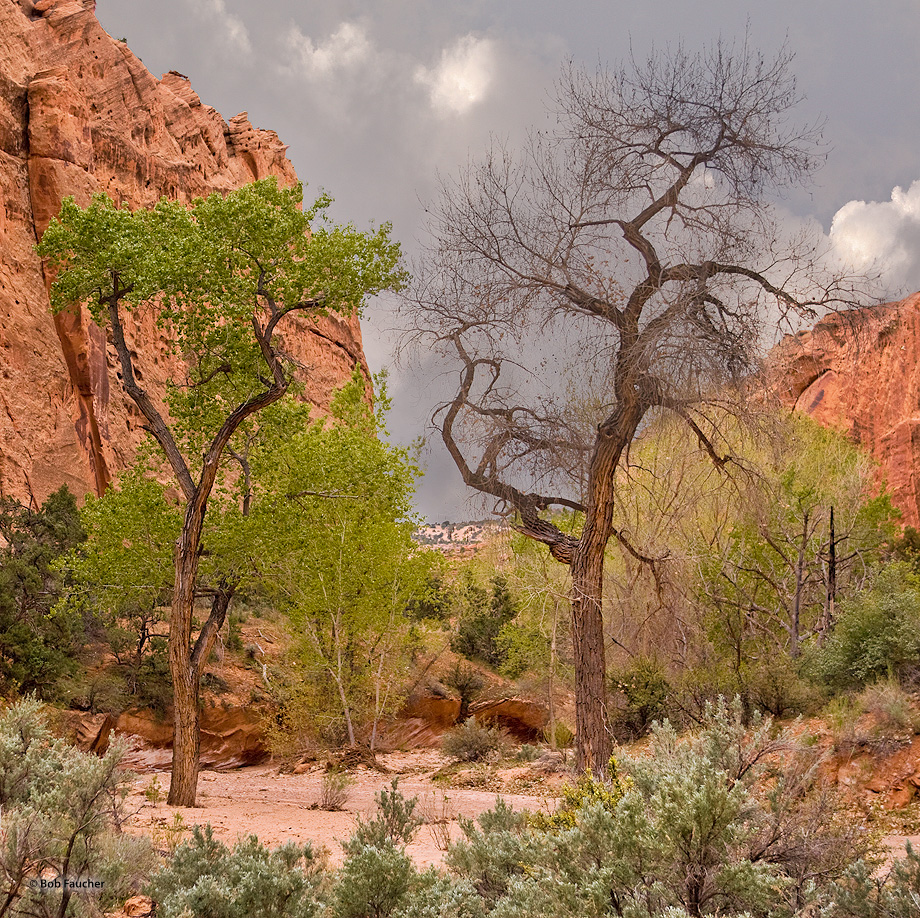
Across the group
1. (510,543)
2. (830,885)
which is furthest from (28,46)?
(830,885)

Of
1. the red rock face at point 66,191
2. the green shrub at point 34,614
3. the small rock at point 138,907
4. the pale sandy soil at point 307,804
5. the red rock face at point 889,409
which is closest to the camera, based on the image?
the small rock at point 138,907

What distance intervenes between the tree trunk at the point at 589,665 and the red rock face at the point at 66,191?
61.4 feet

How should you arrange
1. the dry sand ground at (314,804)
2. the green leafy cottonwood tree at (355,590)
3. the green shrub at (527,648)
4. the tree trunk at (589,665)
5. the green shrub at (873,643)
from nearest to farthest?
the dry sand ground at (314,804) < the tree trunk at (589,665) < the green shrub at (873,643) < the green leafy cottonwood tree at (355,590) < the green shrub at (527,648)

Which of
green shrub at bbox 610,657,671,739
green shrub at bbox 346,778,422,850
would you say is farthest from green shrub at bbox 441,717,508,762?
green shrub at bbox 346,778,422,850

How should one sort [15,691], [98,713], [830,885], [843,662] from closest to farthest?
[830,885] < [843,662] < [15,691] < [98,713]

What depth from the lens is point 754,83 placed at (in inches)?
323

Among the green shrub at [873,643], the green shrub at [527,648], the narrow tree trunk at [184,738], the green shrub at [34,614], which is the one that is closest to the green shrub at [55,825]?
the narrow tree trunk at [184,738]

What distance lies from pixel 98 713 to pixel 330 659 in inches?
189

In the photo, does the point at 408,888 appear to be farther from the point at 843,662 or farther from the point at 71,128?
the point at 71,128

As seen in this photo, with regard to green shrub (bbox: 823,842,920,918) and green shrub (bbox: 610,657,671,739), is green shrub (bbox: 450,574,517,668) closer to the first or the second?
green shrub (bbox: 610,657,671,739)

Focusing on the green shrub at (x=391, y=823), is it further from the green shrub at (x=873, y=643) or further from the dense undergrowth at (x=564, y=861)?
the green shrub at (x=873, y=643)

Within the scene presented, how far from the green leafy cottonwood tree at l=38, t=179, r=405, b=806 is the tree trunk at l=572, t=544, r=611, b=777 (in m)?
4.63

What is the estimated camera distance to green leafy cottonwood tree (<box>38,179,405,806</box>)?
9.43m

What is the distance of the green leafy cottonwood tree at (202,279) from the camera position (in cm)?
943
